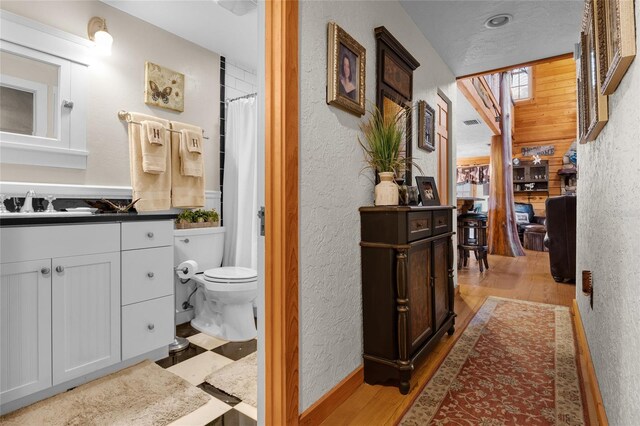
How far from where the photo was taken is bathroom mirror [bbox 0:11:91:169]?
2.04 metres

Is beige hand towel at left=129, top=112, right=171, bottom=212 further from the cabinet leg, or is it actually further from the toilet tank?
the cabinet leg

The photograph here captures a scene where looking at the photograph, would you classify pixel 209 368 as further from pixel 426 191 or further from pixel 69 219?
pixel 426 191

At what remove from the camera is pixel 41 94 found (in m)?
2.19

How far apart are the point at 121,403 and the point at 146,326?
18.4 inches

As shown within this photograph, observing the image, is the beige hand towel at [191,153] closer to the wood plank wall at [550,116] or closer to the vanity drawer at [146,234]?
the vanity drawer at [146,234]

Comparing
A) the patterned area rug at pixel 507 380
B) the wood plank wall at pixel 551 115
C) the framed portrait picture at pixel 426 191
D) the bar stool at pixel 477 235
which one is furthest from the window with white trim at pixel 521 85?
the framed portrait picture at pixel 426 191

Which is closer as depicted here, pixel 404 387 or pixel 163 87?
pixel 404 387

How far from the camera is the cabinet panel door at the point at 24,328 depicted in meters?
1.49

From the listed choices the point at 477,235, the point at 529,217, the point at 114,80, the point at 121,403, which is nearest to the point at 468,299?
the point at 477,235

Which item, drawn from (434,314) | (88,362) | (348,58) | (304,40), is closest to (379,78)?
(348,58)

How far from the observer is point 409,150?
251cm

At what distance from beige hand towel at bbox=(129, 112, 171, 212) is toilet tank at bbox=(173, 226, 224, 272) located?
0.90 feet

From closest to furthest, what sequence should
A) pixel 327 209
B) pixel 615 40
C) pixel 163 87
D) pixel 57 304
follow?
pixel 615 40
pixel 327 209
pixel 57 304
pixel 163 87

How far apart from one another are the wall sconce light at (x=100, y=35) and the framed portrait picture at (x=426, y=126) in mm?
2317
